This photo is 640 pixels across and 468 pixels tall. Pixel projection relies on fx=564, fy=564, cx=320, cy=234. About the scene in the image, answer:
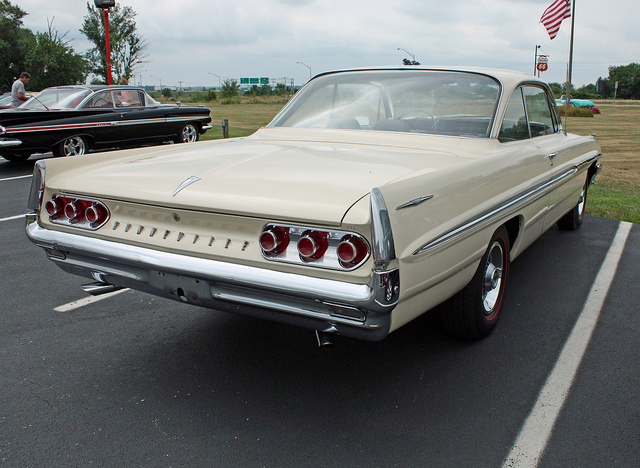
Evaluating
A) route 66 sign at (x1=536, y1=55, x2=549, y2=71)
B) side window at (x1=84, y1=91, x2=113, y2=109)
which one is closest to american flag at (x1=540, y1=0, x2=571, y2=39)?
route 66 sign at (x1=536, y1=55, x2=549, y2=71)

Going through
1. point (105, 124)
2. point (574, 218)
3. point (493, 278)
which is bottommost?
point (574, 218)

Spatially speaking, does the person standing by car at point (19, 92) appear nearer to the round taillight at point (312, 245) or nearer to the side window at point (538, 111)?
the side window at point (538, 111)

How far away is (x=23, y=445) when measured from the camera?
7.82 ft

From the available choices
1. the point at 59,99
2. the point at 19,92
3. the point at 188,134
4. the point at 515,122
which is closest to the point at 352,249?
→ the point at 515,122

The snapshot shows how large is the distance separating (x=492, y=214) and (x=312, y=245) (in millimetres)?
1264

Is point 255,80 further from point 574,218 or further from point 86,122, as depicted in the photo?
point 574,218

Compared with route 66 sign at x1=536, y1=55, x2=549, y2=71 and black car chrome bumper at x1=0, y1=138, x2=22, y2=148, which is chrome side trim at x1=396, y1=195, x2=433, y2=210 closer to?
black car chrome bumper at x1=0, y1=138, x2=22, y2=148

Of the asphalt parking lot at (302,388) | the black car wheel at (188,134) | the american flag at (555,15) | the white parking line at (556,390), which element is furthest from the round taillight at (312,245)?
the american flag at (555,15)

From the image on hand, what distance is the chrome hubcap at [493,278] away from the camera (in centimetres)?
343

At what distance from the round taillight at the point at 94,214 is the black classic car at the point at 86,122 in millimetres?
7910

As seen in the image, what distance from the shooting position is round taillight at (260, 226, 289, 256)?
2318 millimetres

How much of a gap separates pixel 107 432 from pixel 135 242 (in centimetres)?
86

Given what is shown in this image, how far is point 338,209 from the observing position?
2.19 m

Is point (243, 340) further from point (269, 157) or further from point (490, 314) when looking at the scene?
point (490, 314)
